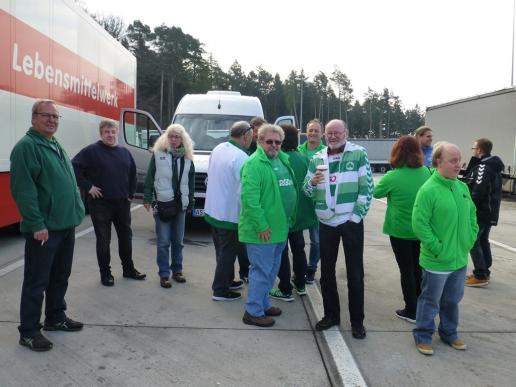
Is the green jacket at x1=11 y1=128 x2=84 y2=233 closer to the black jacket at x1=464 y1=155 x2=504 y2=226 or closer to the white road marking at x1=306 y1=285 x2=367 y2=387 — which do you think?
the white road marking at x1=306 y1=285 x2=367 y2=387

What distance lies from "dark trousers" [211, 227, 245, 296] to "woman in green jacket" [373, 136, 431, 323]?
58.6 inches

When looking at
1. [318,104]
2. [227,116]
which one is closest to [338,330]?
[227,116]

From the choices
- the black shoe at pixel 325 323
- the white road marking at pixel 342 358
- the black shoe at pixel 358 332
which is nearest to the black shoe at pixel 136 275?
the white road marking at pixel 342 358

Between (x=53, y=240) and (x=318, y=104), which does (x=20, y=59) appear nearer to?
(x=53, y=240)

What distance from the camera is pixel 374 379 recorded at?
3.48 meters

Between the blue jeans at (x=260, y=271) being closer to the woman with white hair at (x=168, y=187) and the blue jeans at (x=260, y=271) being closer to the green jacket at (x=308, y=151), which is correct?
the woman with white hair at (x=168, y=187)

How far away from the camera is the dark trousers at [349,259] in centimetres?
412

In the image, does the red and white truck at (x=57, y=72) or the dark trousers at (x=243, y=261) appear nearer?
the dark trousers at (x=243, y=261)

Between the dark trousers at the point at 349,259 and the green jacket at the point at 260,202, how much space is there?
40cm

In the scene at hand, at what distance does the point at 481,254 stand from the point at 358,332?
257cm

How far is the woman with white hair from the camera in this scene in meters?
5.59

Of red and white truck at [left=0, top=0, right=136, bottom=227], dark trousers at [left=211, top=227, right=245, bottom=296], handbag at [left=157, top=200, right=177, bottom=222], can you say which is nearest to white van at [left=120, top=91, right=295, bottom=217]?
red and white truck at [left=0, top=0, right=136, bottom=227]

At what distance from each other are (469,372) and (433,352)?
1.14 feet

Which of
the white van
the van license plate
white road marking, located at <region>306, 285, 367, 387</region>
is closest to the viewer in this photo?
white road marking, located at <region>306, 285, 367, 387</region>
